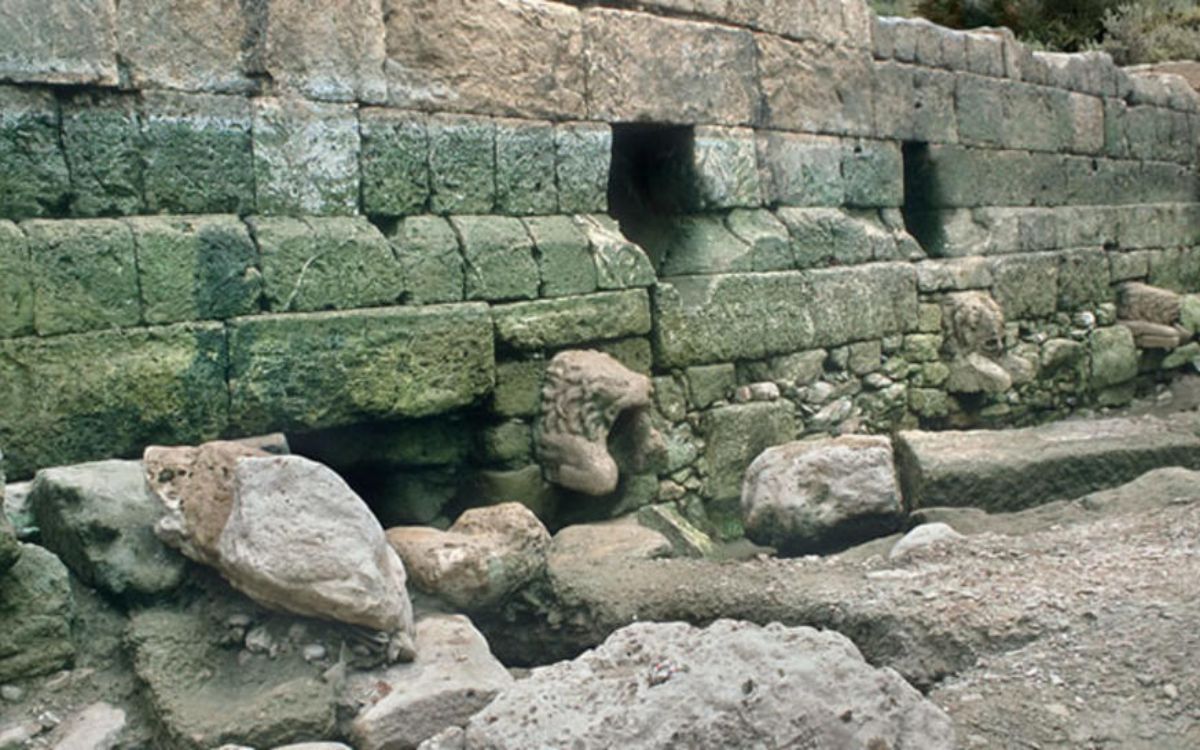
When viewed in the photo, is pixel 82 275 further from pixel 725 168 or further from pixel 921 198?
pixel 921 198

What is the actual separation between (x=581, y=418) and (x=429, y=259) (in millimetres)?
1007

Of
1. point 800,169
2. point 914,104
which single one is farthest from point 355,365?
point 914,104

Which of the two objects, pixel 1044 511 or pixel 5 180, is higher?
pixel 5 180

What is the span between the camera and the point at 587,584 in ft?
16.0

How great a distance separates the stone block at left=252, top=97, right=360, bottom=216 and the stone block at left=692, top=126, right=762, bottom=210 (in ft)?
7.34

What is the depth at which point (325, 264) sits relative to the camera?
5.08 m

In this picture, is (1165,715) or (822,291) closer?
(1165,715)

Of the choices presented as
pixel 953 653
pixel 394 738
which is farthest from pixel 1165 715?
pixel 394 738

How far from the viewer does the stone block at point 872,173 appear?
7.93 m

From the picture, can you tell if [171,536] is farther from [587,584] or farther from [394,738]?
[587,584]

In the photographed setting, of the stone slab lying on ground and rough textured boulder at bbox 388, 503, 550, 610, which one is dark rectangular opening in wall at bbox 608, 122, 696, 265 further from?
rough textured boulder at bbox 388, 503, 550, 610

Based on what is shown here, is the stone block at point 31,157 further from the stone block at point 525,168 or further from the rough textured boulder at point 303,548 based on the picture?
the stone block at point 525,168

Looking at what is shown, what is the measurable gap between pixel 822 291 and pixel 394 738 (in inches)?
180

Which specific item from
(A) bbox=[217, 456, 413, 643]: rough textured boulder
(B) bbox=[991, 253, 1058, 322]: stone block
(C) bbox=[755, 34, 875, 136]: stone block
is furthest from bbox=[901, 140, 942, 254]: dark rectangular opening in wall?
(A) bbox=[217, 456, 413, 643]: rough textured boulder
